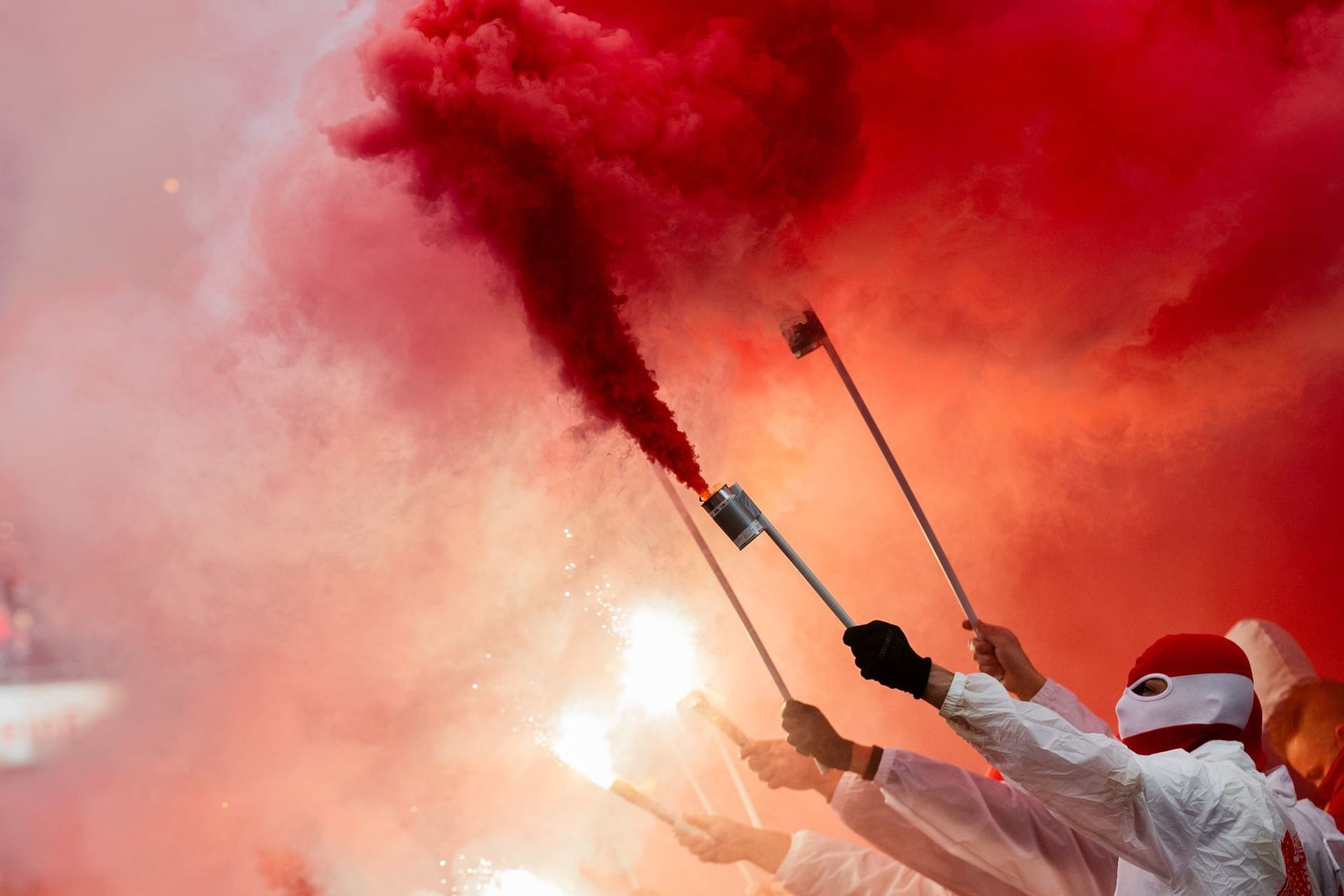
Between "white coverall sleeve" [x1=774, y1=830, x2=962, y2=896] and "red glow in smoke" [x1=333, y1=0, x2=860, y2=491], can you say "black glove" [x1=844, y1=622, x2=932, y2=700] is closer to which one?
"red glow in smoke" [x1=333, y1=0, x2=860, y2=491]

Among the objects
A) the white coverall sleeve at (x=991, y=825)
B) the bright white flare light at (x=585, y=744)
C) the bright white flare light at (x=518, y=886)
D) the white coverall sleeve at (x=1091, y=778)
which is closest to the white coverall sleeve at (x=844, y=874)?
the white coverall sleeve at (x=991, y=825)

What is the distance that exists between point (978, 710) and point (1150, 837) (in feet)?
1.56

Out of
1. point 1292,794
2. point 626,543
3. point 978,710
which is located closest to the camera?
point 978,710

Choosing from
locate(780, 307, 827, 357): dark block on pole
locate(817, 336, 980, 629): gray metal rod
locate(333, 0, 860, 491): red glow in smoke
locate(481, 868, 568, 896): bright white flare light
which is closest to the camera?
locate(333, 0, 860, 491): red glow in smoke

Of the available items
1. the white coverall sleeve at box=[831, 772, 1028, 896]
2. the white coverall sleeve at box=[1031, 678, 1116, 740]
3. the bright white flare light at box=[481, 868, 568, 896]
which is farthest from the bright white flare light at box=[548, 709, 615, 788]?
the white coverall sleeve at box=[1031, 678, 1116, 740]

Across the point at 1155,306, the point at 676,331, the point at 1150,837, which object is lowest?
the point at 1150,837

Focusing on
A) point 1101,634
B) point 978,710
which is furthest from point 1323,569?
point 978,710

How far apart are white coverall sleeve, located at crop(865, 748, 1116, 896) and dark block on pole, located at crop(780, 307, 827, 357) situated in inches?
56.6

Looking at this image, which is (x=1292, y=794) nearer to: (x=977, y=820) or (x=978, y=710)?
(x=977, y=820)

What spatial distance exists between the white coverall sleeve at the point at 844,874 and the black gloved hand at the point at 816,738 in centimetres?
96

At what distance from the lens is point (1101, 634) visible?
4805 millimetres

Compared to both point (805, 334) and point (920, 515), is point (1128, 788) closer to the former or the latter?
point (920, 515)

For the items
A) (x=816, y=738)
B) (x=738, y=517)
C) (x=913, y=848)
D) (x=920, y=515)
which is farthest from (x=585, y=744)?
(x=738, y=517)

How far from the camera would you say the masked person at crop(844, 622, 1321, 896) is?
6.64ft
